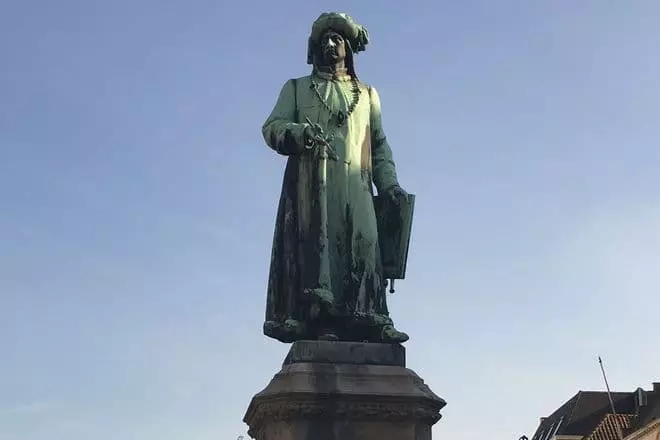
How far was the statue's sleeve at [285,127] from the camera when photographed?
1004 centimetres

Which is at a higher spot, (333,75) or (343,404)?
(333,75)

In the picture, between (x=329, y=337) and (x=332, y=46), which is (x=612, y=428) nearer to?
(x=332, y=46)

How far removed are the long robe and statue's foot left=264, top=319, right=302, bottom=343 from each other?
54 mm

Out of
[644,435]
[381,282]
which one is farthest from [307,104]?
[644,435]

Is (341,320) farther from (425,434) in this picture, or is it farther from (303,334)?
(425,434)

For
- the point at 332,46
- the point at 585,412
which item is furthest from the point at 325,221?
the point at 585,412

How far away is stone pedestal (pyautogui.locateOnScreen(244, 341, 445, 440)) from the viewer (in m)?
8.69

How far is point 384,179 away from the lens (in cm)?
1073

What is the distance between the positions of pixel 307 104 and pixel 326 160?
2.63 ft

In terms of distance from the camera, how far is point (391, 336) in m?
9.42

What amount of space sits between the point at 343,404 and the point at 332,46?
4165mm

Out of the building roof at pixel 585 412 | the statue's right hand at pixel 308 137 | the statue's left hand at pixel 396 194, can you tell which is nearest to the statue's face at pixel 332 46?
the statue's right hand at pixel 308 137

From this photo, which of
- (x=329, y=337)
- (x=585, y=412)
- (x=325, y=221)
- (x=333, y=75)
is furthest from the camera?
(x=585, y=412)

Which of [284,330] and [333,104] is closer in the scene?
[284,330]
